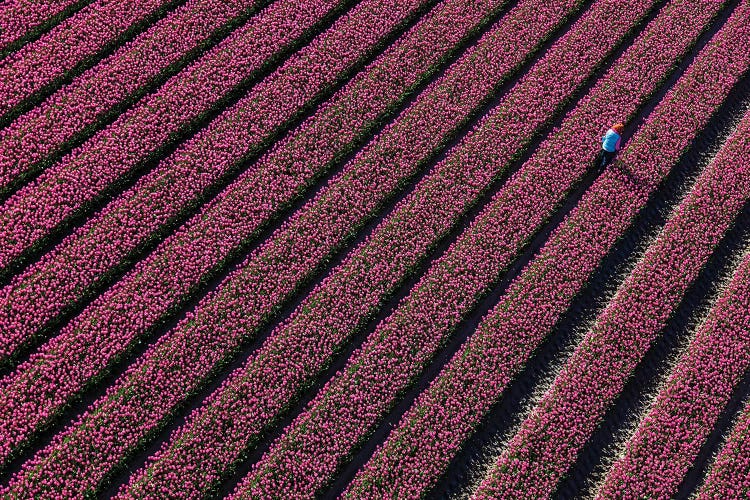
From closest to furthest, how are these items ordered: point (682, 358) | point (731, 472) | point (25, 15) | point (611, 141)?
point (731, 472)
point (682, 358)
point (611, 141)
point (25, 15)

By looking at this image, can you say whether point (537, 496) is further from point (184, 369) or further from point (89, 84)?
point (89, 84)

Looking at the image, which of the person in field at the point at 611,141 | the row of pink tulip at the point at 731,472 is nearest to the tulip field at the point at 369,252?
the row of pink tulip at the point at 731,472

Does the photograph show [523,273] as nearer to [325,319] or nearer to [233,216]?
[325,319]

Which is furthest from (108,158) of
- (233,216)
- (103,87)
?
(233,216)

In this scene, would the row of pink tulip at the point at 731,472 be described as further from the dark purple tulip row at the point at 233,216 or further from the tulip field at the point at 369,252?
the dark purple tulip row at the point at 233,216

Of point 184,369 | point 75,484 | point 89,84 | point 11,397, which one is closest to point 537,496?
point 184,369
